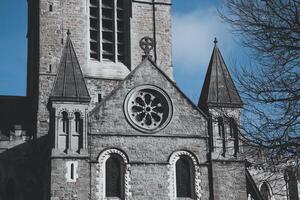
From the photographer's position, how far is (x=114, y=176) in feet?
84.2

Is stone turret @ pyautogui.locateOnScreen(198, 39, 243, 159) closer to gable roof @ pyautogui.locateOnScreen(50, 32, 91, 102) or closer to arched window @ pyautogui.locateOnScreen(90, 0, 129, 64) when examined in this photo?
gable roof @ pyautogui.locateOnScreen(50, 32, 91, 102)

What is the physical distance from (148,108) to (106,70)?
22.0 feet

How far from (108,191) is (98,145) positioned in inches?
73.5

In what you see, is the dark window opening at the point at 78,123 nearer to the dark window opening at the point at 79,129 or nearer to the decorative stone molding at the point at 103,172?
the dark window opening at the point at 79,129

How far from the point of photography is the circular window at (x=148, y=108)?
2651cm

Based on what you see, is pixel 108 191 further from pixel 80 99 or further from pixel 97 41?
pixel 97 41

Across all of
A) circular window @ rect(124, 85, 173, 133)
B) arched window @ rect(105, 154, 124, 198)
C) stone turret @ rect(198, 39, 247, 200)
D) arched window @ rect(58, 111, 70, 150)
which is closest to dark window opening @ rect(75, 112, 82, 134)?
arched window @ rect(58, 111, 70, 150)

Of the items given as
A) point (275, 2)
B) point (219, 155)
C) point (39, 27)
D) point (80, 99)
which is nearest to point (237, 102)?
point (219, 155)

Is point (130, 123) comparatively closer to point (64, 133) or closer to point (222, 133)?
point (64, 133)

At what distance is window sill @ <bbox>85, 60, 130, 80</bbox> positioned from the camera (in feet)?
108

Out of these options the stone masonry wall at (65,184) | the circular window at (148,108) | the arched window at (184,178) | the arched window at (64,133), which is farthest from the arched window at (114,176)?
the arched window at (184,178)

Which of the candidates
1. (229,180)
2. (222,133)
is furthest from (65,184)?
(222,133)

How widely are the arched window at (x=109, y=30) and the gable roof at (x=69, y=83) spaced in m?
6.32

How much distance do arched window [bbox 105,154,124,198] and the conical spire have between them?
4.67 metres
